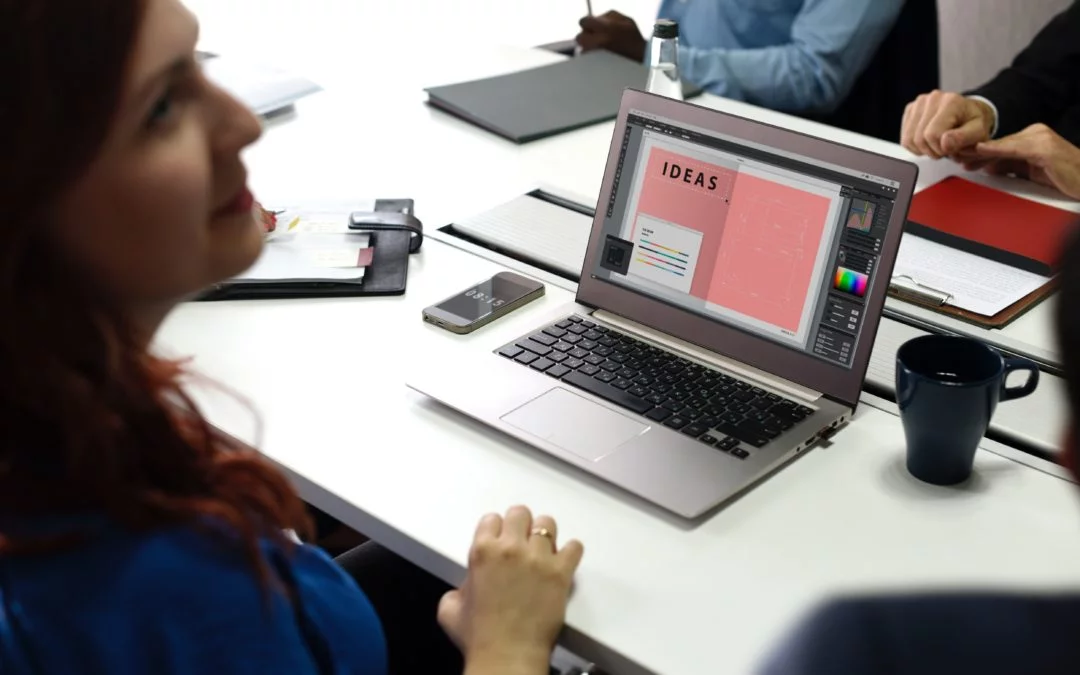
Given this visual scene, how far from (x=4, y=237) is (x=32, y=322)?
0.05m

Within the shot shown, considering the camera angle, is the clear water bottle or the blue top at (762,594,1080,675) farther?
the clear water bottle

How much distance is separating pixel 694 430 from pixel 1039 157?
94 cm

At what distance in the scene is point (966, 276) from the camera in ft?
4.61

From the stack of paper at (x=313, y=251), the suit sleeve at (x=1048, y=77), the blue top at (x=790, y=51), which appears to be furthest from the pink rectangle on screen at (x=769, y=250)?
the blue top at (x=790, y=51)

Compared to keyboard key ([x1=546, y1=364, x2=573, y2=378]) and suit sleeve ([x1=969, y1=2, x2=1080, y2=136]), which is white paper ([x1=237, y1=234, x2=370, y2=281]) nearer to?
keyboard key ([x1=546, y1=364, x2=573, y2=378])

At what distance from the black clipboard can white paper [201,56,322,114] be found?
60 centimetres

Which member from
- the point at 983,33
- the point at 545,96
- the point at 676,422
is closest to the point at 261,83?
the point at 545,96

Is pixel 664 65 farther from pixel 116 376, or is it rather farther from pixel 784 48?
pixel 116 376

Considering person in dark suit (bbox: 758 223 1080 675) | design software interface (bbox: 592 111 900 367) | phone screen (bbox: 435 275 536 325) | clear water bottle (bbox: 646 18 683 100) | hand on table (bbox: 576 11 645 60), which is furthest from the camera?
hand on table (bbox: 576 11 645 60)

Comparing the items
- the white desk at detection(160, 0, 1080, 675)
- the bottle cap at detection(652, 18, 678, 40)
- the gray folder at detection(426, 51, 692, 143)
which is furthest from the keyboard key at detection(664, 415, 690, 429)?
the gray folder at detection(426, 51, 692, 143)

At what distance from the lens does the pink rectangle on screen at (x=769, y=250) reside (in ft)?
3.69

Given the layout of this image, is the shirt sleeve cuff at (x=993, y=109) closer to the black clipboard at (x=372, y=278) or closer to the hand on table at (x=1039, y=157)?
the hand on table at (x=1039, y=157)

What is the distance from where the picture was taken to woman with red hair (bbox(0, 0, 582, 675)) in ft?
1.94

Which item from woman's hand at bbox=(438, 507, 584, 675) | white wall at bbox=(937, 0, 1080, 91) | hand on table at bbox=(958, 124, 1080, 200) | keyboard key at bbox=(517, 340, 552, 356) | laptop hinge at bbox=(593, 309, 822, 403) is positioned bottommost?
woman's hand at bbox=(438, 507, 584, 675)
